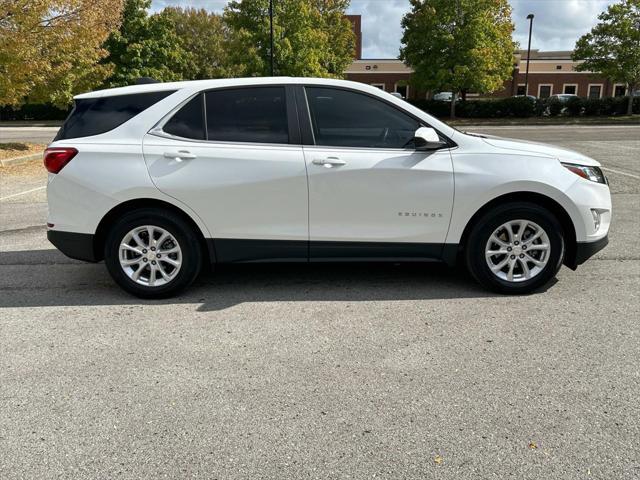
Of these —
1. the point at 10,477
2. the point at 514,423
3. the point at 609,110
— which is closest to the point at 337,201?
the point at 514,423

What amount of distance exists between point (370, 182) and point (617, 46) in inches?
1478

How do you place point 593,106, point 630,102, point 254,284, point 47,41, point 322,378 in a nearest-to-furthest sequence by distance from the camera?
point 322,378 < point 254,284 < point 47,41 < point 630,102 < point 593,106

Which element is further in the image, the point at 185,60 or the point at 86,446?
the point at 185,60

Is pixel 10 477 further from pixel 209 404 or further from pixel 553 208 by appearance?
pixel 553 208

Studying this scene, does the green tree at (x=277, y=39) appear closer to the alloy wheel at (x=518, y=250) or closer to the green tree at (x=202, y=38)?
the green tree at (x=202, y=38)

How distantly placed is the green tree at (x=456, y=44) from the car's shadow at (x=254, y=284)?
104 feet

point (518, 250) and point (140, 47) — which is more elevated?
point (140, 47)

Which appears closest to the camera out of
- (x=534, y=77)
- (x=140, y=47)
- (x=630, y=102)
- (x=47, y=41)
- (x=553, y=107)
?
(x=47, y=41)

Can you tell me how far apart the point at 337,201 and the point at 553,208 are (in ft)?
5.95

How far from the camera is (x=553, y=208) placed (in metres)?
4.69

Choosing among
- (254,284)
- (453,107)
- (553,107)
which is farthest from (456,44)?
(254,284)

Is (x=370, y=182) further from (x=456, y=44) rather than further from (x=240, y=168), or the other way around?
(x=456, y=44)

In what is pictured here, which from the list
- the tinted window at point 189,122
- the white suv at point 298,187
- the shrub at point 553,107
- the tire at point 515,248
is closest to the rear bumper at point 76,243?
the white suv at point 298,187

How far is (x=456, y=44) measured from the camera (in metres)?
34.9
